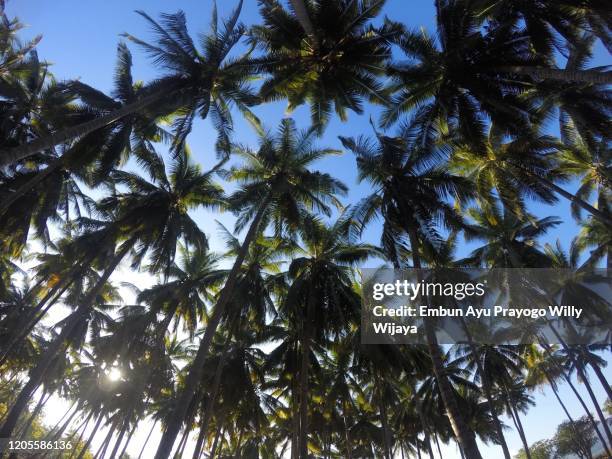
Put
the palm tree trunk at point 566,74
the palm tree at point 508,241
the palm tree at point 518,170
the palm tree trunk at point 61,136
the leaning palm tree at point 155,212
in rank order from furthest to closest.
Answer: the palm tree at point 508,241 < the leaning palm tree at point 155,212 < the palm tree at point 518,170 < the palm tree trunk at point 566,74 < the palm tree trunk at point 61,136

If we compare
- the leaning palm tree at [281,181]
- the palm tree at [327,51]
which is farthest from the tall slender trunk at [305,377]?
the palm tree at [327,51]

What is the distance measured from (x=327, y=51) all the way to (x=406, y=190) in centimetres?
628

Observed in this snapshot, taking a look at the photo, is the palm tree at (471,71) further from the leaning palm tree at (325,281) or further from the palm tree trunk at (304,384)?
the palm tree trunk at (304,384)

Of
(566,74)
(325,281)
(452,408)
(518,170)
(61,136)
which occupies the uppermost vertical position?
(518,170)

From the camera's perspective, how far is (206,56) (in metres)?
12.1

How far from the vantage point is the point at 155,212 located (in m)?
16.6

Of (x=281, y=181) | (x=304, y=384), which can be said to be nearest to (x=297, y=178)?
(x=281, y=181)

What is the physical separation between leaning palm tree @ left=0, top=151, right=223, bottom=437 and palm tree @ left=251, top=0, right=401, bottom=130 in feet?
→ 19.6

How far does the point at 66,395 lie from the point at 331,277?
30.0 metres

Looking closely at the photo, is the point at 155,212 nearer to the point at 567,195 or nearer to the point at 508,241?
the point at 567,195

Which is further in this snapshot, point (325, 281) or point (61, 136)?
point (325, 281)

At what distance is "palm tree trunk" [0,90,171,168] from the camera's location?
8.11 meters

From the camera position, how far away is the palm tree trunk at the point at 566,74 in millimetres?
8625

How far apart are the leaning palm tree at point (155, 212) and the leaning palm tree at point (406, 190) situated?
8.02 meters
